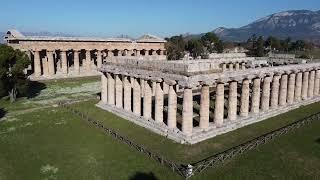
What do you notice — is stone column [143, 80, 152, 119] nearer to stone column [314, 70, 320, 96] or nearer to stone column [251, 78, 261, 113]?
stone column [251, 78, 261, 113]

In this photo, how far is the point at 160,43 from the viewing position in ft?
330

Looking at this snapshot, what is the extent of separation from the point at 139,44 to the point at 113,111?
52217mm

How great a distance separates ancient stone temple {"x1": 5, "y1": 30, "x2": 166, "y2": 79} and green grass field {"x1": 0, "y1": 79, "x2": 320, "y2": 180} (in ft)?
105

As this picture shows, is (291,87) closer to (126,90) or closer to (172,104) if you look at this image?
(172,104)

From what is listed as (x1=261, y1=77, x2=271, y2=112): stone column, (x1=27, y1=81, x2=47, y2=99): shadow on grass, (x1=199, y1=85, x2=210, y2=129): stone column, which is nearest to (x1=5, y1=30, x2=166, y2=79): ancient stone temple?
(x1=27, y1=81, x2=47, y2=99): shadow on grass

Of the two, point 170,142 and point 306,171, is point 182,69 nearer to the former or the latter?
point 170,142

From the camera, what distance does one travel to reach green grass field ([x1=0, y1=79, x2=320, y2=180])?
28.2 meters

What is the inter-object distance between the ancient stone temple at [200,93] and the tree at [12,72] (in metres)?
14.8

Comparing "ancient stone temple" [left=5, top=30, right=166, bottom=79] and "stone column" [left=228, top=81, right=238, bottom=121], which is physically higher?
"ancient stone temple" [left=5, top=30, right=166, bottom=79]

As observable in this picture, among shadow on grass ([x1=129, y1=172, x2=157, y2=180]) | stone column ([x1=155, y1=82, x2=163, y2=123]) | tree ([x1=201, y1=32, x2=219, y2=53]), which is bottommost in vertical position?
shadow on grass ([x1=129, y1=172, x2=157, y2=180])

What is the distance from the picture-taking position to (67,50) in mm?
82250

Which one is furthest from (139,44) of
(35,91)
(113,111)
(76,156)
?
(76,156)

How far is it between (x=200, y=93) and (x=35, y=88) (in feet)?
117

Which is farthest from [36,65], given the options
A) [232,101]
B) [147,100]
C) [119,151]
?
[232,101]
